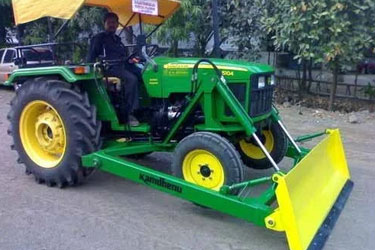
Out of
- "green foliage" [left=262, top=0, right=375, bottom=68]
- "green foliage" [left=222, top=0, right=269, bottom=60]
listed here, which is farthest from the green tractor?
"green foliage" [left=222, top=0, right=269, bottom=60]

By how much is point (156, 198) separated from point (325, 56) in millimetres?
6006

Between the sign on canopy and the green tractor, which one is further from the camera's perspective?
the sign on canopy

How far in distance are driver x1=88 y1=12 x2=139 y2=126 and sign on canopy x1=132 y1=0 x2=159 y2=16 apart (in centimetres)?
42

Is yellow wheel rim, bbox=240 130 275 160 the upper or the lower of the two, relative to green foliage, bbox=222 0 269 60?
lower

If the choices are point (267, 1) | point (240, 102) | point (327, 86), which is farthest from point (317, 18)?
point (240, 102)

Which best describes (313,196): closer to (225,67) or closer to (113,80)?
(225,67)

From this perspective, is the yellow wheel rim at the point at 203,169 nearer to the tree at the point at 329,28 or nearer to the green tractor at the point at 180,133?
the green tractor at the point at 180,133

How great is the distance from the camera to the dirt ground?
4242 mm

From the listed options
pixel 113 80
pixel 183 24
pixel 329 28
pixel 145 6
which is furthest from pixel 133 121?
pixel 183 24

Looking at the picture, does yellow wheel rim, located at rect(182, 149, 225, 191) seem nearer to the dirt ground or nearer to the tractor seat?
the dirt ground

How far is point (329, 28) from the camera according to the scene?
384 inches

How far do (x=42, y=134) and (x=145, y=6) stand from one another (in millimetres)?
2062

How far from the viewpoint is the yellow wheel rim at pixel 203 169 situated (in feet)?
15.3

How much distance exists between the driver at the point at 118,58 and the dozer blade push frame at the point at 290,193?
1.51 feet
